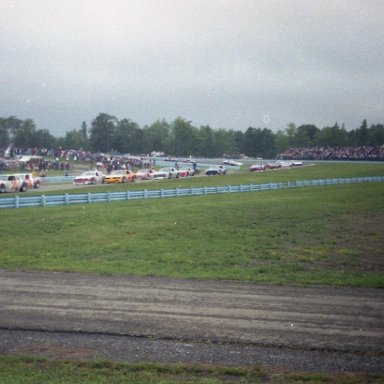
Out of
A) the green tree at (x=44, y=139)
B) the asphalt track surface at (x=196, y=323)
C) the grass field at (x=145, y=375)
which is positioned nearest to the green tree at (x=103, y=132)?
the green tree at (x=44, y=139)

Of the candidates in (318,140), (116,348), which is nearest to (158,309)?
(116,348)

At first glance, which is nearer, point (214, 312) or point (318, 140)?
point (214, 312)

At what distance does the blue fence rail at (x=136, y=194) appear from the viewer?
30.4 m

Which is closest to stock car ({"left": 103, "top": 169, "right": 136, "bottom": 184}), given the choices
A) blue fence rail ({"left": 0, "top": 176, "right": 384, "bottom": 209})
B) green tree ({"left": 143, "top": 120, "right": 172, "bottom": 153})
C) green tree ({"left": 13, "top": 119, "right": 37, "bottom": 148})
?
green tree ({"left": 143, "top": 120, "right": 172, "bottom": 153})

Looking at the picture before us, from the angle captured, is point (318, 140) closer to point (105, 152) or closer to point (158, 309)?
point (105, 152)

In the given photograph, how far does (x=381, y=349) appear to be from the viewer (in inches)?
332

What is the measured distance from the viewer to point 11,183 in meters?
41.1

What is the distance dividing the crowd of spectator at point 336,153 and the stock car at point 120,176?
1891 centimetres

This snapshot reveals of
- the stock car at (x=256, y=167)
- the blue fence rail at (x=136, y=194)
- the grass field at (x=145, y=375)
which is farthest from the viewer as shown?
the stock car at (x=256, y=167)

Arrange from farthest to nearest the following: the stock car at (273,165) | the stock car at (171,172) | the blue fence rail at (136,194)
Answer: the stock car at (273,165)
the stock car at (171,172)
the blue fence rail at (136,194)

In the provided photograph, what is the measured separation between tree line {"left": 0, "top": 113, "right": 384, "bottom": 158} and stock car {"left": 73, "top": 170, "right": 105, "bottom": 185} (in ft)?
8.98

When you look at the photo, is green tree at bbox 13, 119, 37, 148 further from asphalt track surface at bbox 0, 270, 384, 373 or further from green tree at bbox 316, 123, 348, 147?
asphalt track surface at bbox 0, 270, 384, 373

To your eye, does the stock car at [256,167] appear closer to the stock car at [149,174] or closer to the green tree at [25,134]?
the stock car at [149,174]

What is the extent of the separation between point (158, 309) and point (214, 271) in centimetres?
497
